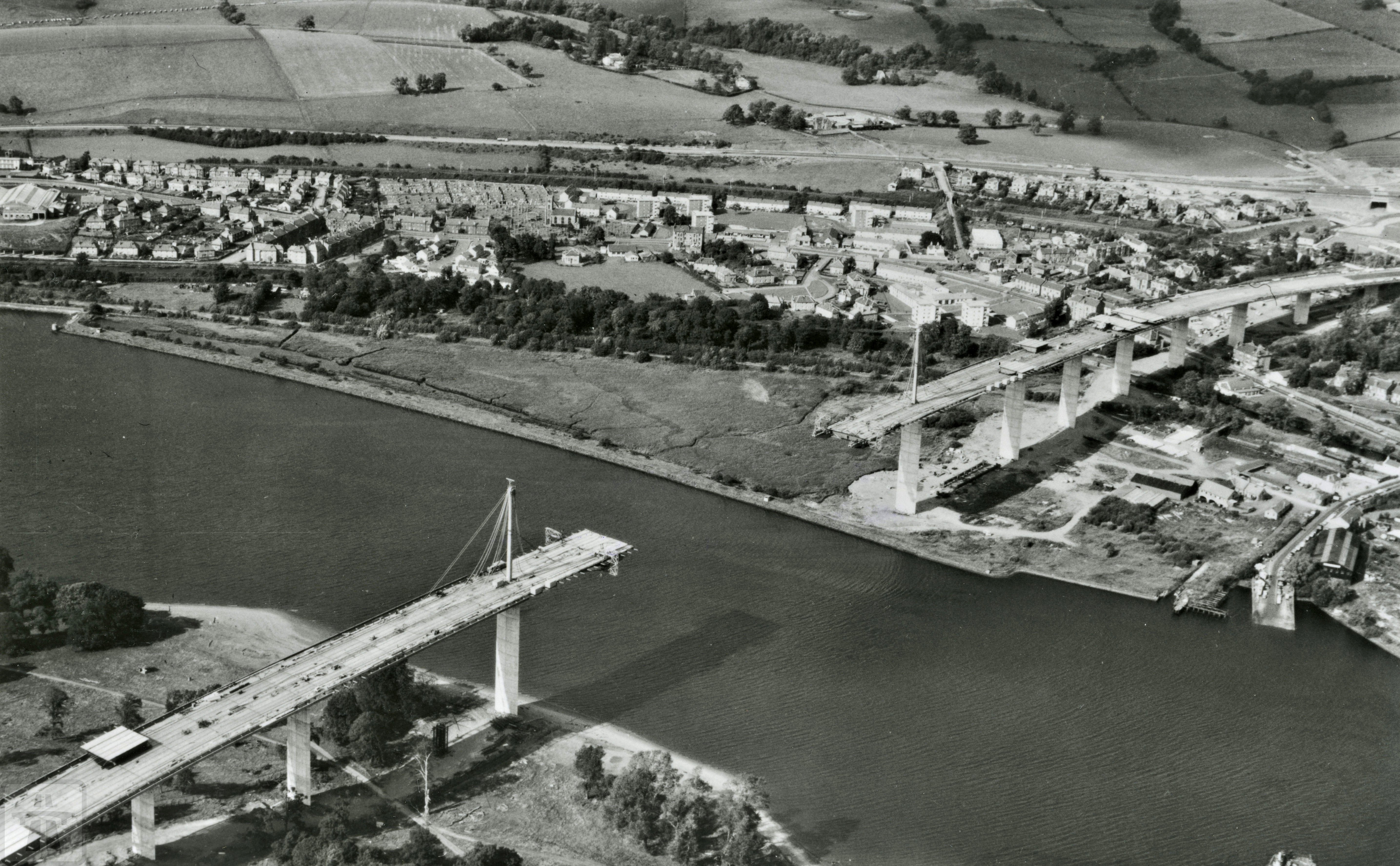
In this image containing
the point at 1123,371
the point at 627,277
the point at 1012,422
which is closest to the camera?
the point at 1012,422

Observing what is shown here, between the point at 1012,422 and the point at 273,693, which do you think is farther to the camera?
the point at 1012,422

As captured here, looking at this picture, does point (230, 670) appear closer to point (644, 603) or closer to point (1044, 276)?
Answer: point (644, 603)

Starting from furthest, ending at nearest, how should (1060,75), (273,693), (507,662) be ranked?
(1060,75) < (507,662) < (273,693)

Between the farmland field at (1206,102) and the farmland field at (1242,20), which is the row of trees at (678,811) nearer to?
the farmland field at (1206,102)

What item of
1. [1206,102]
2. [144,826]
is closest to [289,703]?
[144,826]

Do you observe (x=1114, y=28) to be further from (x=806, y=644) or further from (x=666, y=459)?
(x=806, y=644)

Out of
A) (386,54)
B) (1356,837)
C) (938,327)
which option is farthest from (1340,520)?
(386,54)

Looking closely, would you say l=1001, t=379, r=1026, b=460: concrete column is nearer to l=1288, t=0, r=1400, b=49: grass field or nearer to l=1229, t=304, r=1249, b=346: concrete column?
l=1229, t=304, r=1249, b=346: concrete column

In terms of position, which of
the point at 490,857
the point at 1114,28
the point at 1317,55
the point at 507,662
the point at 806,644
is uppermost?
the point at 1114,28

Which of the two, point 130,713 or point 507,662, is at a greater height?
point 507,662
